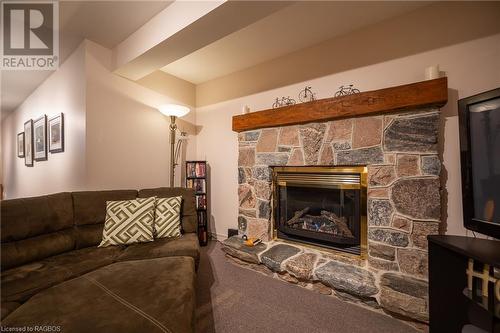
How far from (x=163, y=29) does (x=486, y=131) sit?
96.5 inches

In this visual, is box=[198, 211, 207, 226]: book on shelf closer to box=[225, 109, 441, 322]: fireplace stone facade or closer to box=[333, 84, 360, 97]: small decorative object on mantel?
box=[225, 109, 441, 322]: fireplace stone facade

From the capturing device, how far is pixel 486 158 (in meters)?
1.26

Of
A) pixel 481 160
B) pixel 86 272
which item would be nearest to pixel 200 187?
pixel 86 272

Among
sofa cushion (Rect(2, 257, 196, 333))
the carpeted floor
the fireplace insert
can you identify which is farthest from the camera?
the fireplace insert

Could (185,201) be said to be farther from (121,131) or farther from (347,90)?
(347,90)

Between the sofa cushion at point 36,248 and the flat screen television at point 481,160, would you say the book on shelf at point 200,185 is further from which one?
the flat screen television at point 481,160

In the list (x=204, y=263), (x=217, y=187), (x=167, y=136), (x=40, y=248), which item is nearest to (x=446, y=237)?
(x=204, y=263)

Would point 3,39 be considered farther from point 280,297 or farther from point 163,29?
point 280,297

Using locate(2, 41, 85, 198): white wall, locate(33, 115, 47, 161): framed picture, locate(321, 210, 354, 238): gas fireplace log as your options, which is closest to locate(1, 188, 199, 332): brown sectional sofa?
locate(2, 41, 85, 198): white wall

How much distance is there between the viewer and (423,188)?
157 centimetres

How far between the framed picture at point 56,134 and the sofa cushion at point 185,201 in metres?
1.30

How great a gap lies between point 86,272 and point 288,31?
2.64 meters

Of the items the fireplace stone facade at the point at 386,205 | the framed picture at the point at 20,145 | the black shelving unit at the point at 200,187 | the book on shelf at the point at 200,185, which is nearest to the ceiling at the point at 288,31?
the fireplace stone facade at the point at 386,205

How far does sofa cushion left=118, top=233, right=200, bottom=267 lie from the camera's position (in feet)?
5.30
